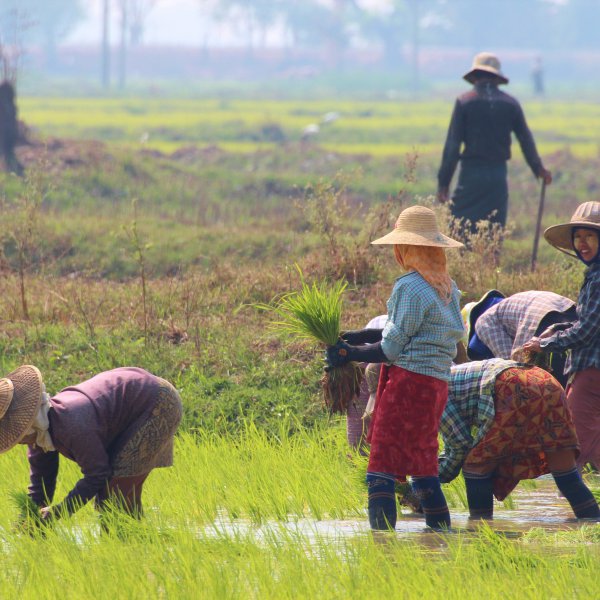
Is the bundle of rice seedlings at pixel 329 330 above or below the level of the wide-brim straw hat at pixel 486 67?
below

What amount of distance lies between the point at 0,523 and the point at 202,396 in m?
3.56

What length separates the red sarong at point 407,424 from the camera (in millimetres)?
5855

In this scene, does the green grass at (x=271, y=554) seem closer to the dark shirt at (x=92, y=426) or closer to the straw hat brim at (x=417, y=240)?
the dark shirt at (x=92, y=426)

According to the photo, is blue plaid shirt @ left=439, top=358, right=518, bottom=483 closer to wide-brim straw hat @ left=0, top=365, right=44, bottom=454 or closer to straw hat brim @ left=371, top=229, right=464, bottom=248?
straw hat brim @ left=371, top=229, right=464, bottom=248

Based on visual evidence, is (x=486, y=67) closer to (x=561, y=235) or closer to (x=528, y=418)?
(x=561, y=235)

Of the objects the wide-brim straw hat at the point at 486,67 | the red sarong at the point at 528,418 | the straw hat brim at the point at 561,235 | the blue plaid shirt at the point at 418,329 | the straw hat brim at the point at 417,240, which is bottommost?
the red sarong at the point at 528,418

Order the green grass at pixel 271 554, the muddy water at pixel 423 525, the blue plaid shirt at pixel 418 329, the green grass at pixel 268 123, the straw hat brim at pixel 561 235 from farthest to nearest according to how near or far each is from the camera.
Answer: the green grass at pixel 268 123, the straw hat brim at pixel 561 235, the blue plaid shirt at pixel 418 329, the muddy water at pixel 423 525, the green grass at pixel 271 554

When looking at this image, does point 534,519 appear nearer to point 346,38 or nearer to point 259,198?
point 259,198

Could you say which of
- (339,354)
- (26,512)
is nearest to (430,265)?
(339,354)

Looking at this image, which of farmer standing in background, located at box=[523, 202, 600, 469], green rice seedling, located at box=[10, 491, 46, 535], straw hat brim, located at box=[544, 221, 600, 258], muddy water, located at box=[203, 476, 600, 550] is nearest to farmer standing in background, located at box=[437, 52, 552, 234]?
straw hat brim, located at box=[544, 221, 600, 258]

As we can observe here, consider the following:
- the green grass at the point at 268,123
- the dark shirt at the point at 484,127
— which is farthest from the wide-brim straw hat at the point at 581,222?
the green grass at the point at 268,123

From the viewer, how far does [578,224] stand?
6578 mm

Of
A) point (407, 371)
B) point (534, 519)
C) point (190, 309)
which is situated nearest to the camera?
point (407, 371)

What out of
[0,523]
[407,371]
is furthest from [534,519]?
[0,523]
